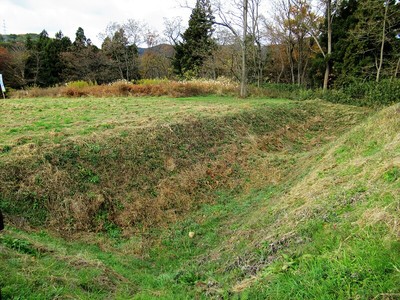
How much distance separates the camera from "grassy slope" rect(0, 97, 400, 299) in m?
2.26

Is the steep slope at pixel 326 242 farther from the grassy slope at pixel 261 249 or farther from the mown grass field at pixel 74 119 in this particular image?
the mown grass field at pixel 74 119

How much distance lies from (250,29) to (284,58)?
6.88 metres

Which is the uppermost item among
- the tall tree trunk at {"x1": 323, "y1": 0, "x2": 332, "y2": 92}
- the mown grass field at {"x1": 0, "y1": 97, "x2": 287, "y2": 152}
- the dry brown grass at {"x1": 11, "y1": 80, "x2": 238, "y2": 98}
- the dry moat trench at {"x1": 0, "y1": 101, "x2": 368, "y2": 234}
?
the tall tree trunk at {"x1": 323, "y1": 0, "x2": 332, "y2": 92}

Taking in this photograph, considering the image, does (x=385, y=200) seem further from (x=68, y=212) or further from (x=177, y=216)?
(x=68, y=212)

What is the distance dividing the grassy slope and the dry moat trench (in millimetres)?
450

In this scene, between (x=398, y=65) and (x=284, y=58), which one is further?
(x=284, y=58)

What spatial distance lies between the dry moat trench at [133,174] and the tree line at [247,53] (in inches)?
407

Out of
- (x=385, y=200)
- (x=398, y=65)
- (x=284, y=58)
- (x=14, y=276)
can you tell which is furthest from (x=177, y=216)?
(x=284, y=58)

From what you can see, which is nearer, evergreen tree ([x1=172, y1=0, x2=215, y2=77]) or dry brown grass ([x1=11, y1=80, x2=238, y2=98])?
dry brown grass ([x1=11, y1=80, x2=238, y2=98])

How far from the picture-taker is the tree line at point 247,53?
1994cm

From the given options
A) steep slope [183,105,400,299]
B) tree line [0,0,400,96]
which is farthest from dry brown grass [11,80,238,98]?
steep slope [183,105,400,299]

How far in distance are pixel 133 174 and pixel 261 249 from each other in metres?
4.12

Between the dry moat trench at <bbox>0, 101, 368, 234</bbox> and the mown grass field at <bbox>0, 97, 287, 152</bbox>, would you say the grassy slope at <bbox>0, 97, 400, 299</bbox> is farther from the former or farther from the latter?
the mown grass field at <bbox>0, 97, 287, 152</bbox>

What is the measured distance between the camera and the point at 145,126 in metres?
8.48
